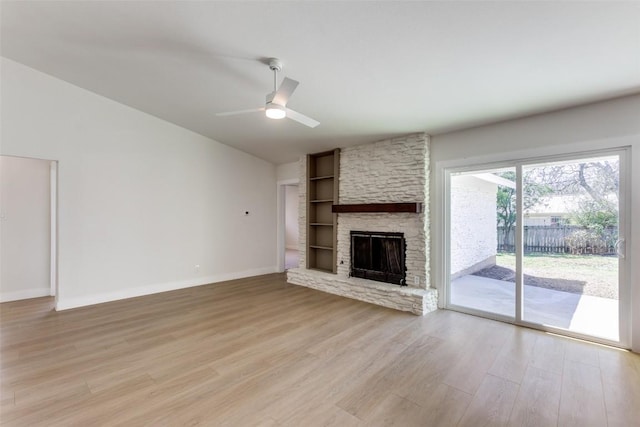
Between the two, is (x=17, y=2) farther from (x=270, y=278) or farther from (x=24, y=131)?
(x=270, y=278)

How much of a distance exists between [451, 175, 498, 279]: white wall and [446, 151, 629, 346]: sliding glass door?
1 centimetres

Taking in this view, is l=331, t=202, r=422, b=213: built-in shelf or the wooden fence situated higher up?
l=331, t=202, r=422, b=213: built-in shelf

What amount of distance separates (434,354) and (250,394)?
175cm

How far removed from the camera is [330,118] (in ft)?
13.0

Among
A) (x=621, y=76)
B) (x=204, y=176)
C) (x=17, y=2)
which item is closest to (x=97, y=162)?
(x=204, y=176)

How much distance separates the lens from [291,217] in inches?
452

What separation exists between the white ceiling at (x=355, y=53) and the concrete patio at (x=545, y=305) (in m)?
2.19

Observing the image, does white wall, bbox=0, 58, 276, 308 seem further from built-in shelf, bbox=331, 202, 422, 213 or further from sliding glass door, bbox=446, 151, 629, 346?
sliding glass door, bbox=446, 151, 629, 346

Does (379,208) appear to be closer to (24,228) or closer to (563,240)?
(563,240)

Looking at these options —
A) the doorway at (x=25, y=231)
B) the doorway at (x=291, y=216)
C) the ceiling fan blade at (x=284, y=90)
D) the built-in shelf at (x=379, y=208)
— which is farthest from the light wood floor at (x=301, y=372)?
the doorway at (x=291, y=216)

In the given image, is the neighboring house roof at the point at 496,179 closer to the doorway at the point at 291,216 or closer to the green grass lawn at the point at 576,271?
the green grass lawn at the point at 576,271

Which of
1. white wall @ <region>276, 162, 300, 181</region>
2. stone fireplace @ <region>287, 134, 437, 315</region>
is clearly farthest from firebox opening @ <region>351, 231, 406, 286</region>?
white wall @ <region>276, 162, 300, 181</region>

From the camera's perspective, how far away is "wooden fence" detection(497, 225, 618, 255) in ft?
9.89

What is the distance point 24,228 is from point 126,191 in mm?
1740
